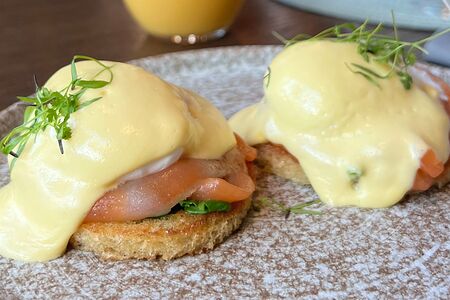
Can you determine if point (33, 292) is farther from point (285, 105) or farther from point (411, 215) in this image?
point (411, 215)

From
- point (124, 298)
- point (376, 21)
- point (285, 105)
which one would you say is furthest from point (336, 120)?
point (376, 21)

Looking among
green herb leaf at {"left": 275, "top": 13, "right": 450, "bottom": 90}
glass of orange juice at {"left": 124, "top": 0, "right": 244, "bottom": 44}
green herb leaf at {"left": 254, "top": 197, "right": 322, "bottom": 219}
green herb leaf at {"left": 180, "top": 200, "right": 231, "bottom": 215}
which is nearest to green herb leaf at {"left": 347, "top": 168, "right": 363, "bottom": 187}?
green herb leaf at {"left": 254, "top": 197, "right": 322, "bottom": 219}

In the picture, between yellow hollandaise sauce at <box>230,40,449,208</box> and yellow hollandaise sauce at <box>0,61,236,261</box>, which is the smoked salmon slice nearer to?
yellow hollandaise sauce at <box>0,61,236,261</box>

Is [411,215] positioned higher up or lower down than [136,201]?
lower down

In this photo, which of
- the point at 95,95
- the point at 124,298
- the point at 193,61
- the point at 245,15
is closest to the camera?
the point at 124,298

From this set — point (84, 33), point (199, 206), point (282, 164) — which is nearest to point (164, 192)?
point (199, 206)

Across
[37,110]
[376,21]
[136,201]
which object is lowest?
[376,21]
